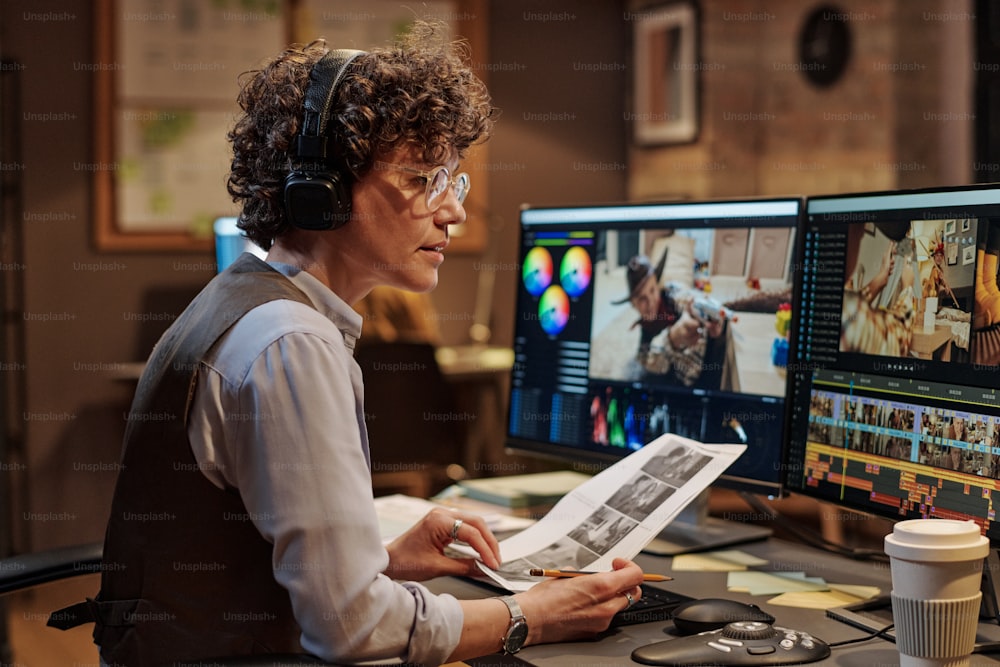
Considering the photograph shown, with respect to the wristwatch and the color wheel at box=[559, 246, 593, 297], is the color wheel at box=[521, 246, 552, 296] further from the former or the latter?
the wristwatch

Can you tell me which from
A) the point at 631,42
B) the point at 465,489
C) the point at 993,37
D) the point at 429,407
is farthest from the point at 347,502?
the point at 631,42

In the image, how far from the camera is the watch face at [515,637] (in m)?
1.15

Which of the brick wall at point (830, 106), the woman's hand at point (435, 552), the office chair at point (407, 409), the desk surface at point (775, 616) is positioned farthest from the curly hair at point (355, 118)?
the brick wall at point (830, 106)

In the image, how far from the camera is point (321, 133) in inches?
48.4

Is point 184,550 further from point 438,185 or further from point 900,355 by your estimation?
point 900,355

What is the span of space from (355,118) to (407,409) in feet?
7.72

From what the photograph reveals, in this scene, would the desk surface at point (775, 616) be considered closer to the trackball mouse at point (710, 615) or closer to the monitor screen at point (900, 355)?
the trackball mouse at point (710, 615)

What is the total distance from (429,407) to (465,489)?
1525 millimetres

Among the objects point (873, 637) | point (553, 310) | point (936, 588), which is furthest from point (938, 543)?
point (553, 310)

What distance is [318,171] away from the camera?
1.22 metres

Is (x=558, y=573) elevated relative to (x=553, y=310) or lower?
lower

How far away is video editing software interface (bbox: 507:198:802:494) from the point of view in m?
1.58

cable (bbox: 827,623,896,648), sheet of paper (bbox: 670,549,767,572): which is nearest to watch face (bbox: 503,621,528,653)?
cable (bbox: 827,623,896,648)

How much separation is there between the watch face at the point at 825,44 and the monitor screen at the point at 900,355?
2.80 meters
